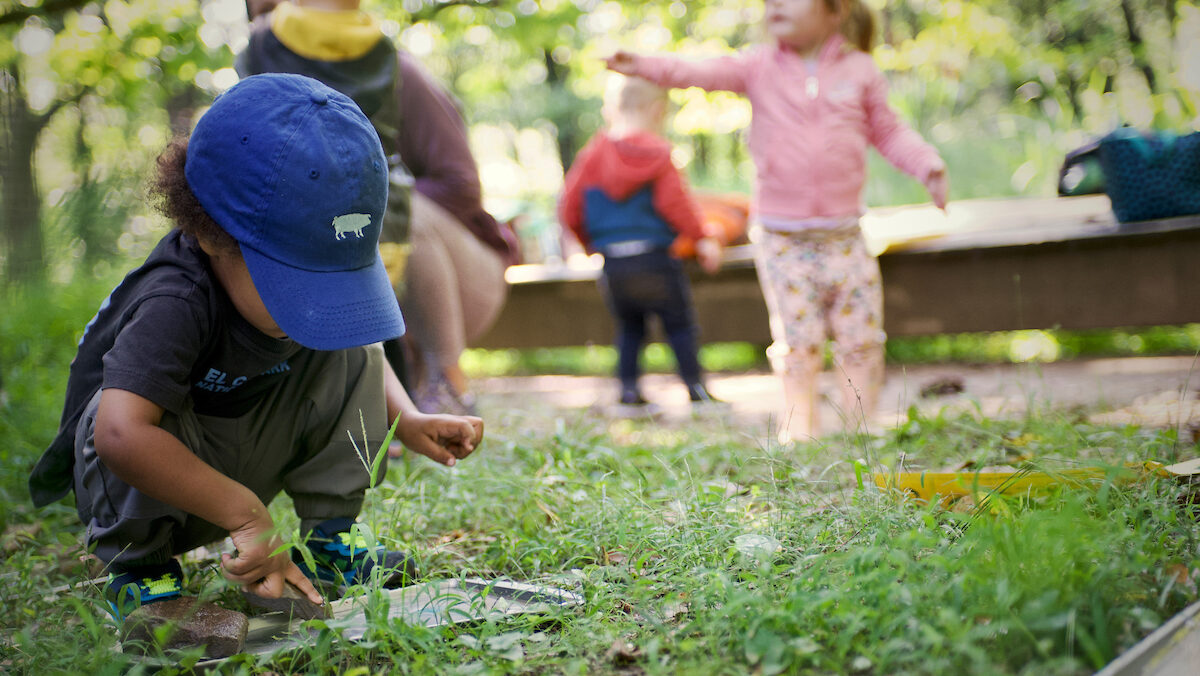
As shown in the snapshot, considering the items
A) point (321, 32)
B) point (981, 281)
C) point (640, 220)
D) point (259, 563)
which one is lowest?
point (981, 281)

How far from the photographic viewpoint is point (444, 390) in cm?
317

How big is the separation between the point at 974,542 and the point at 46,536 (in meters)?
2.08

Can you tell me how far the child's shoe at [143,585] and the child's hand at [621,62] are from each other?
199cm

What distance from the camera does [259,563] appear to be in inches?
52.6

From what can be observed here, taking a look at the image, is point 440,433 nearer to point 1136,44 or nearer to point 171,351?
point 171,351

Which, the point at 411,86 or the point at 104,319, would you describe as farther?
the point at 411,86

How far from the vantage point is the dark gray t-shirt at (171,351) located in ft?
4.40

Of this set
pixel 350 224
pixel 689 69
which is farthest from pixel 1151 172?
pixel 350 224

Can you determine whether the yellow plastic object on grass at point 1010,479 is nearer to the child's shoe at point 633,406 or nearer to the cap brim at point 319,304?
the cap brim at point 319,304

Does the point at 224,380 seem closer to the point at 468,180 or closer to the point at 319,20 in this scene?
the point at 319,20

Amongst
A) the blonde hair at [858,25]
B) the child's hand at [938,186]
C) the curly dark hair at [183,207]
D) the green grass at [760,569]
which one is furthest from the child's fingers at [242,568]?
the blonde hair at [858,25]

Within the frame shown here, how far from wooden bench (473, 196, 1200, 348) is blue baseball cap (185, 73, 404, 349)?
311cm

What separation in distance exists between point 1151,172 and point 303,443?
11.3ft

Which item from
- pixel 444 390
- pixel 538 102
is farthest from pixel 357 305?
pixel 538 102
